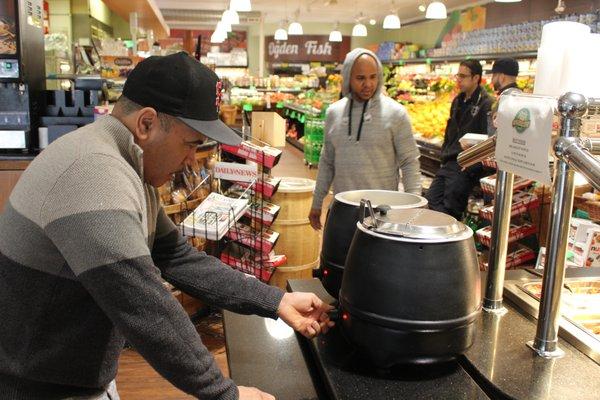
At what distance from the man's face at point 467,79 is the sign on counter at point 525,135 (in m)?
4.28

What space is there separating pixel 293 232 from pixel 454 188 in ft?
6.28

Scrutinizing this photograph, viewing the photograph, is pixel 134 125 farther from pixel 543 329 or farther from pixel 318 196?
pixel 318 196

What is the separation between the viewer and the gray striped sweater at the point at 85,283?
3.48 feet

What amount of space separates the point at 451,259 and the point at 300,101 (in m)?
13.0

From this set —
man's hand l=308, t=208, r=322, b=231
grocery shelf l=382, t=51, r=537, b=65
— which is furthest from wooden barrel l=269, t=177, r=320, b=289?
grocery shelf l=382, t=51, r=537, b=65

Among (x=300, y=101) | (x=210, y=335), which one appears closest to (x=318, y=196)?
(x=210, y=335)

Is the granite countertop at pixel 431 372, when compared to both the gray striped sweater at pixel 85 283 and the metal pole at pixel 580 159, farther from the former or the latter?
the metal pole at pixel 580 159

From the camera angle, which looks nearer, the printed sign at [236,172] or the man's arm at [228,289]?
the man's arm at [228,289]

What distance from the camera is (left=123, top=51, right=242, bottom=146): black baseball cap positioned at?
1239 millimetres

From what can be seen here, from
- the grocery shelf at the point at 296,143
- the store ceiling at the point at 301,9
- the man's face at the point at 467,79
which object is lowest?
the grocery shelf at the point at 296,143

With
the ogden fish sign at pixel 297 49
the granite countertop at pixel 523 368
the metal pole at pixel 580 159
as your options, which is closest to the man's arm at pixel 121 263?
the granite countertop at pixel 523 368

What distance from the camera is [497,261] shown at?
1573mm

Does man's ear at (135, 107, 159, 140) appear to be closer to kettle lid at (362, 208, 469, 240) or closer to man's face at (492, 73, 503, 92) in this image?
kettle lid at (362, 208, 469, 240)

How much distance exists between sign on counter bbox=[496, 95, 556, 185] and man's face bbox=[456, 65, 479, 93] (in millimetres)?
4277
